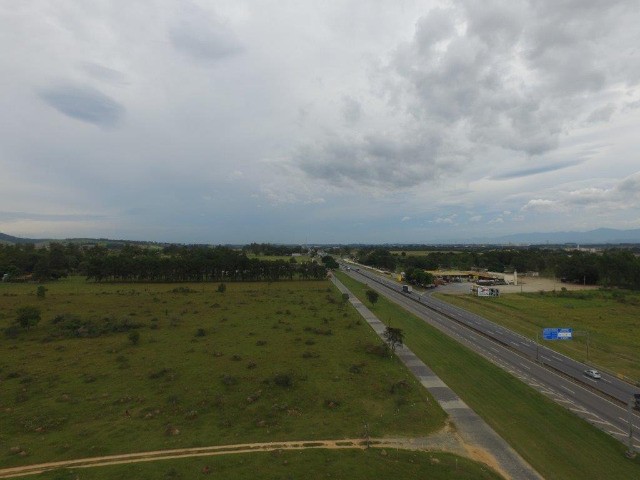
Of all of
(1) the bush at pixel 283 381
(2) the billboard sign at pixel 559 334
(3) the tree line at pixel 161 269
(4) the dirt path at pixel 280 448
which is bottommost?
(4) the dirt path at pixel 280 448

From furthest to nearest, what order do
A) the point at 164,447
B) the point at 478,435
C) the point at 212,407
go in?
the point at 212,407, the point at 478,435, the point at 164,447

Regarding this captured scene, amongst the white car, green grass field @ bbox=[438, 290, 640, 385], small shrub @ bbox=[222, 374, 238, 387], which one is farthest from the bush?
green grass field @ bbox=[438, 290, 640, 385]

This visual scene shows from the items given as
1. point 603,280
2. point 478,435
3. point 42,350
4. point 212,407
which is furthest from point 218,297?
point 603,280

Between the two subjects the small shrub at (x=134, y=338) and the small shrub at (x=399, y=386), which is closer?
the small shrub at (x=399, y=386)

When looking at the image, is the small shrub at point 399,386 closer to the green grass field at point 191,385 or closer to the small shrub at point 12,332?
the green grass field at point 191,385

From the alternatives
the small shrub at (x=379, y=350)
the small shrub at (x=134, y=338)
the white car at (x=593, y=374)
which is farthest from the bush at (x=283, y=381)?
the white car at (x=593, y=374)

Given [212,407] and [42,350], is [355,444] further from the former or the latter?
[42,350]

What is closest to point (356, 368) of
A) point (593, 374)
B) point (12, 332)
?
point (593, 374)
